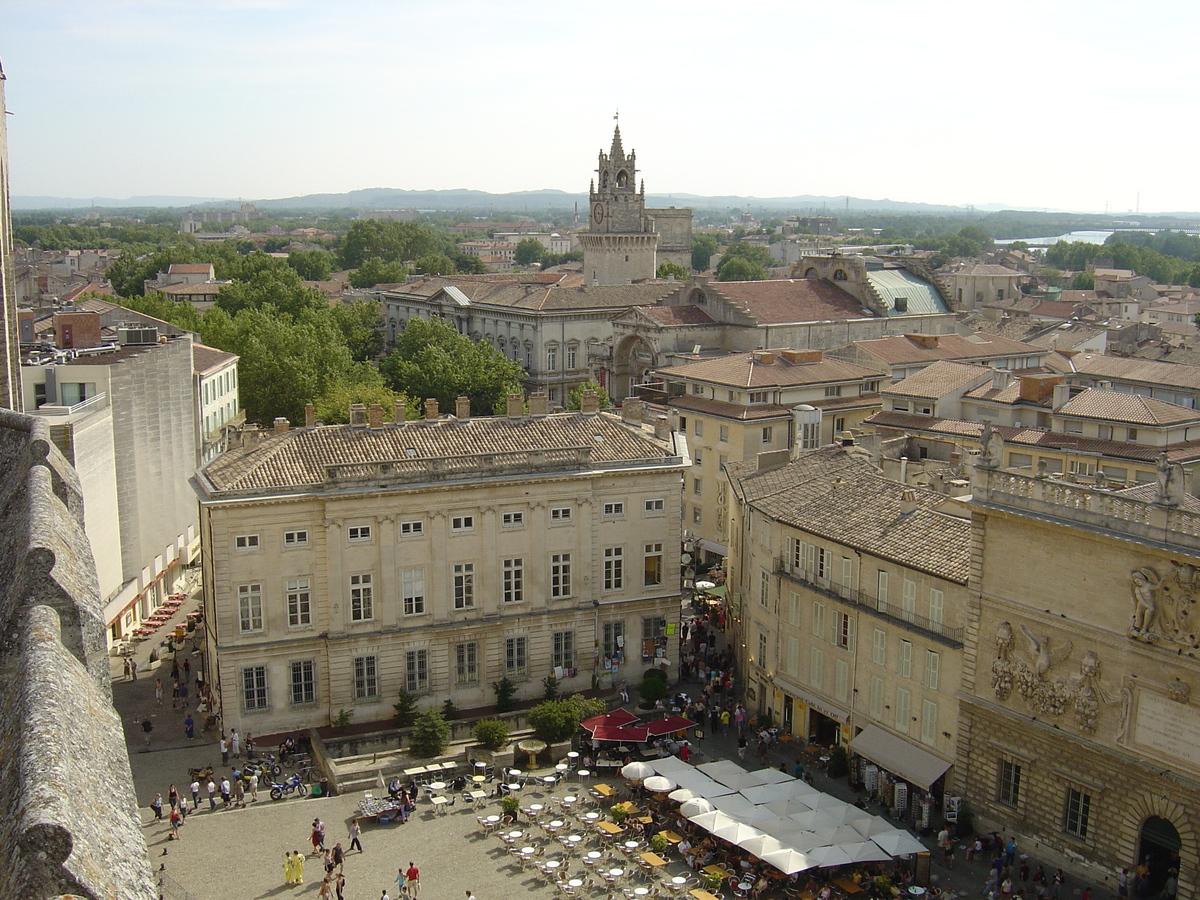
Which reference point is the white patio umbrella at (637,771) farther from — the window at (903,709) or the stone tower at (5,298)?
the stone tower at (5,298)

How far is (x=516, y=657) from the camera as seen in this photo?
4506 cm

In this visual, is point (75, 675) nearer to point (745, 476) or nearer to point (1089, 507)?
point (1089, 507)

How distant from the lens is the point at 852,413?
239 feet

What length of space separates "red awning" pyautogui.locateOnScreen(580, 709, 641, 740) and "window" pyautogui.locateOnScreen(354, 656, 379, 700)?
801cm

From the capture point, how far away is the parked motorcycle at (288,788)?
1469 inches

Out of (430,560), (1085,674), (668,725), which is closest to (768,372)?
(430,560)

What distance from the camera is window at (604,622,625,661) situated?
4662 centimetres

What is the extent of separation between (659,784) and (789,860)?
5.91 metres

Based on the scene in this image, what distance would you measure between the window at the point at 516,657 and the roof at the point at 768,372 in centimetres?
2832

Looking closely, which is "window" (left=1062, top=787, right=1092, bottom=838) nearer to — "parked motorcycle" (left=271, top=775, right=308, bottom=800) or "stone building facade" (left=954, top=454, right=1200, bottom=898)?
"stone building facade" (left=954, top=454, right=1200, bottom=898)

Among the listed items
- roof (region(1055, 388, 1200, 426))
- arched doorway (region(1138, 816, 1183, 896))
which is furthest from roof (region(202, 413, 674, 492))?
roof (region(1055, 388, 1200, 426))

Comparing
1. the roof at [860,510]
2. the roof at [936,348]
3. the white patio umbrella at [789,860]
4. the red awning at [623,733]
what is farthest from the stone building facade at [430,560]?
the roof at [936,348]

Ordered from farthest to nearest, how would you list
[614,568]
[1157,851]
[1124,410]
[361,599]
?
[1124,410] < [614,568] < [361,599] < [1157,851]

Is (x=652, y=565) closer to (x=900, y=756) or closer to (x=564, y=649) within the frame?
(x=564, y=649)
